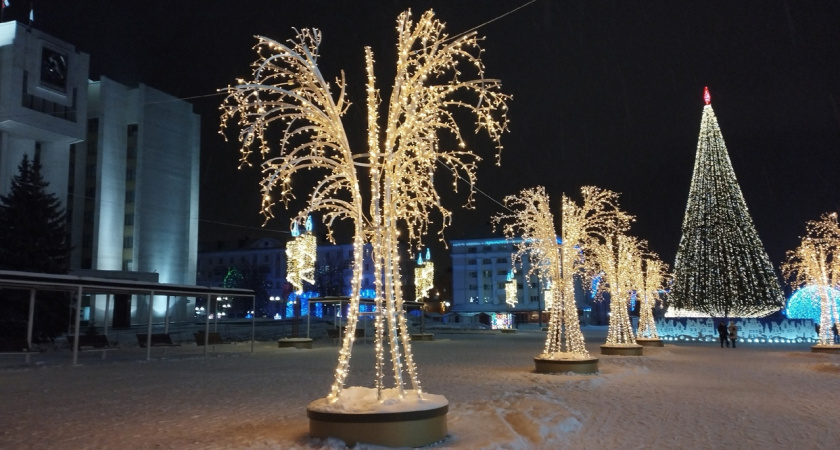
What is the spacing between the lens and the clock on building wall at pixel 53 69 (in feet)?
169

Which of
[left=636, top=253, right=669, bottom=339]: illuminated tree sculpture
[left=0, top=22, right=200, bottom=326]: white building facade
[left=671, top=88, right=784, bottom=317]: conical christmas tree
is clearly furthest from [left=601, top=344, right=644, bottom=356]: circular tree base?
[left=0, top=22, right=200, bottom=326]: white building facade

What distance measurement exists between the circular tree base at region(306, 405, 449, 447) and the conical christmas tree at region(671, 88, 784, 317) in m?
38.4

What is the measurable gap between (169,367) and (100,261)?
148 feet

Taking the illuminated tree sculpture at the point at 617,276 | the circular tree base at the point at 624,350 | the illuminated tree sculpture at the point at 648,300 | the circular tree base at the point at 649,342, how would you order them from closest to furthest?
the circular tree base at the point at 624,350, the illuminated tree sculpture at the point at 617,276, the circular tree base at the point at 649,342, the illuminated tree sculpture at the point at 648,300

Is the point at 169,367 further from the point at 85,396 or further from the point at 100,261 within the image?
the point at 100,261

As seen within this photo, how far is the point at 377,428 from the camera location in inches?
298

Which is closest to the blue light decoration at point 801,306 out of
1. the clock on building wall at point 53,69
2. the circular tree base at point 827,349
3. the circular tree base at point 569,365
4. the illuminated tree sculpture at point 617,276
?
the circular tree base at point 827,349

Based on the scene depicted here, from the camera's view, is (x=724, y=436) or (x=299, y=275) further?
Result: (x=299, y=275)

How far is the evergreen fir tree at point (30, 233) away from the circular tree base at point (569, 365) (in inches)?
1028

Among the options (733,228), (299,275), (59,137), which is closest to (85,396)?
(299,275)

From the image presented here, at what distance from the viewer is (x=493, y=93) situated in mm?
9320

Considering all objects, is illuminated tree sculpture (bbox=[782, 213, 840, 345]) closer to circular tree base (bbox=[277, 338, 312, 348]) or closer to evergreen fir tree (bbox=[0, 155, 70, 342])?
circular tree base (bbox=[277, 338, 312, 348])

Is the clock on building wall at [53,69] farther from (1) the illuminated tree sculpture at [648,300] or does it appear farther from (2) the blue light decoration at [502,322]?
(1) the illuminated tree sculpture at [648,300]

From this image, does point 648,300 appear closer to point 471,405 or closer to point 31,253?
point 471,405
